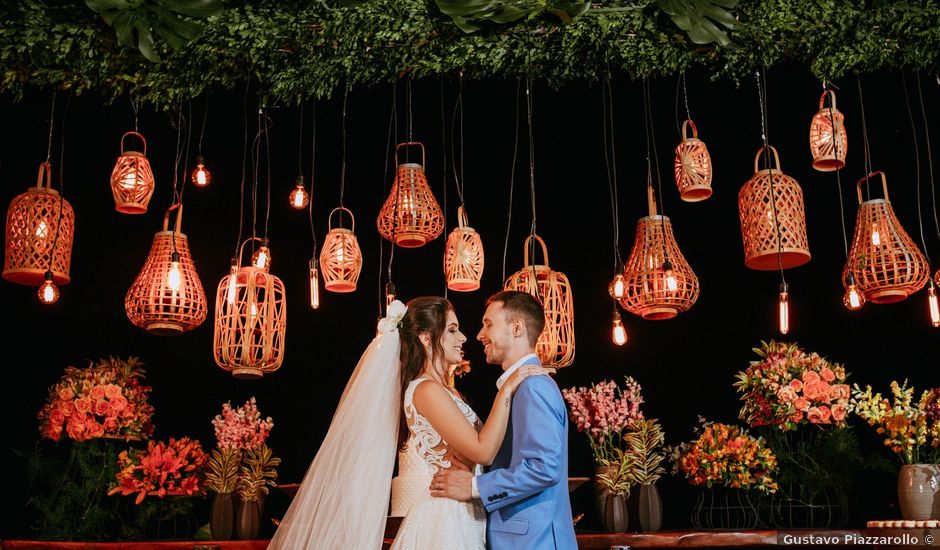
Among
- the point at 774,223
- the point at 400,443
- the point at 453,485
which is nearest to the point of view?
the point at 453,485

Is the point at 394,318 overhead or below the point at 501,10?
below

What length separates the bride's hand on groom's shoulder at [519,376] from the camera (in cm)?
374

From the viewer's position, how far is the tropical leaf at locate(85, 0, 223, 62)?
4.47 m

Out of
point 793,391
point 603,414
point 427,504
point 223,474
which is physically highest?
point 793,391

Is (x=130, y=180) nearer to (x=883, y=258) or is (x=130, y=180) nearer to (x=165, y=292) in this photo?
(x=165, y=292)

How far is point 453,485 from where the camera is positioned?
3.74 metres

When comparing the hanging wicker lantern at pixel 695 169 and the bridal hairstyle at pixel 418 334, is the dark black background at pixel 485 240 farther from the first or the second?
the bridal hairstyle at pixel 418 334

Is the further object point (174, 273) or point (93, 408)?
point (93, 408)

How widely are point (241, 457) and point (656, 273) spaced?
2.83 m

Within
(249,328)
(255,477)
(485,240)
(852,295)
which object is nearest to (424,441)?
(249,328)

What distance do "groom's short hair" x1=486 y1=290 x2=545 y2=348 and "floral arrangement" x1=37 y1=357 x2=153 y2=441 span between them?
3035 millimetres

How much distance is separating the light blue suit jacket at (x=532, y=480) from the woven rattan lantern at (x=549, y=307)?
4.39 feet

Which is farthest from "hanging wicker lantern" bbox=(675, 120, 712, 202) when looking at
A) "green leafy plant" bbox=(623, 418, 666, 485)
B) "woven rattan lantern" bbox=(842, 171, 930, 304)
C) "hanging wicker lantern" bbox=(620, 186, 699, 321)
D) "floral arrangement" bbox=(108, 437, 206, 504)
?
"floral arrangement" bbox=(108, 437, 206, 504)

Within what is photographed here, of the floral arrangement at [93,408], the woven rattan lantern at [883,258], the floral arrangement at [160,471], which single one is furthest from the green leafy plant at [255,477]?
the woven rattan lantern at [883,258]
